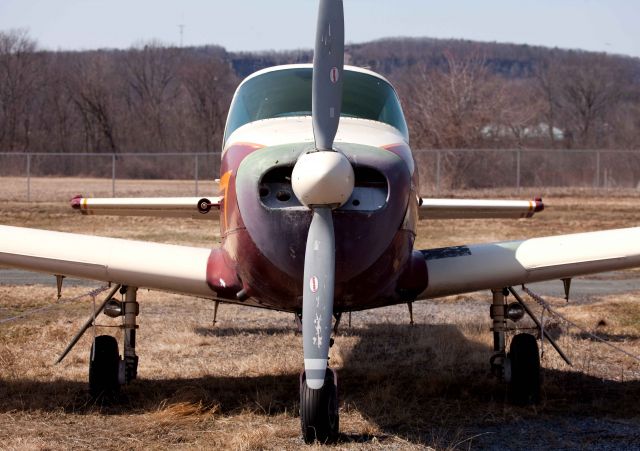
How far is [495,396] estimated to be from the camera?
6.45 m

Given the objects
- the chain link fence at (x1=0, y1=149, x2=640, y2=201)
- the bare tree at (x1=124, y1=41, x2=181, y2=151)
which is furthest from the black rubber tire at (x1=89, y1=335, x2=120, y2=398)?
the bare tree at (x1=124, y1=41, x2=181, y2=151)

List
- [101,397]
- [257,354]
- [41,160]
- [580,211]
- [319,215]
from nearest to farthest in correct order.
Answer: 1. [319,215]
2. [101,397]
3. [257,354]
4. [580,211]
5. [41,160]

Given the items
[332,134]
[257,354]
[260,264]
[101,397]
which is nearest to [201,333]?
[257,354]

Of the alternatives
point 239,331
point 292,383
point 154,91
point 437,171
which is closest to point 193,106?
point 154,91

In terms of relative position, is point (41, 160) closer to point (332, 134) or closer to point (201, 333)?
point (201, 333)

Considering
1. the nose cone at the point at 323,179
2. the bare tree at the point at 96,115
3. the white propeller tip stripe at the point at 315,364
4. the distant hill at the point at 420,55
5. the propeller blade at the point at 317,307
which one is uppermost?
the distant hill at the point at 420,55

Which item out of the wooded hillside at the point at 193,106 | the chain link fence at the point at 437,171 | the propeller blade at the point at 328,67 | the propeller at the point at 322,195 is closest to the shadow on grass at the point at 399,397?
the propeller at the point at 322,195

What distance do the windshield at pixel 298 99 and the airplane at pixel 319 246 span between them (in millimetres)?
13

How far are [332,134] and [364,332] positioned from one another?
4.78 metres

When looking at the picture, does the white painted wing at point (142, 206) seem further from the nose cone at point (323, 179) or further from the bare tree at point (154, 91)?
the bare tree at point (154, 91)

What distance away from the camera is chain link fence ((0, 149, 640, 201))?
31344 millimetres

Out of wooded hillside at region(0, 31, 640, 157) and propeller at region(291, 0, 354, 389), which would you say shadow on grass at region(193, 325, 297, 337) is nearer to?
propeller at region(291, 0, 354, 389)

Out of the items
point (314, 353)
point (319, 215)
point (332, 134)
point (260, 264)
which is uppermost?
point (332, 134)

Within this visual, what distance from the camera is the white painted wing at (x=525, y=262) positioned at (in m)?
6.07
